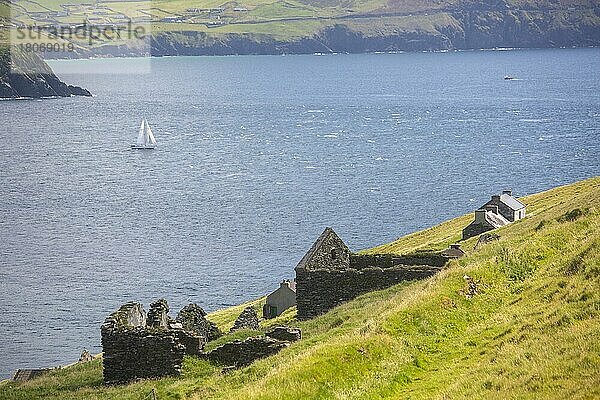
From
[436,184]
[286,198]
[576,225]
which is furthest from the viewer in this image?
[436,184]

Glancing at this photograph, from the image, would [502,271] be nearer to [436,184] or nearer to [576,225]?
[576,225]

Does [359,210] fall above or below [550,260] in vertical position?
below

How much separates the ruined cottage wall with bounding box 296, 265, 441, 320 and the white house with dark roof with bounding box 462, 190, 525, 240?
28.4 m

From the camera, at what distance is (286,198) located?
6353 inches

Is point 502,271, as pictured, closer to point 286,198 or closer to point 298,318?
point 298,318

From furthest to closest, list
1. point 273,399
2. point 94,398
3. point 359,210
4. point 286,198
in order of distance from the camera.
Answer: point 286,198 < point 359,210 < point 94,398 < point 273,399

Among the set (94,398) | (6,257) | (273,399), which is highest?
(273,399)

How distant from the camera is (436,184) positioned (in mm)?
172000

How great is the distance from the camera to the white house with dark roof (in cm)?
7025

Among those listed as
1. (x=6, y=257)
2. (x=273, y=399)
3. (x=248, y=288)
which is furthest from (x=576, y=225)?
(x=6, y=257)

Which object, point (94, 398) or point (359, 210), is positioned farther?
point (359, 210)

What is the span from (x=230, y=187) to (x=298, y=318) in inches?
5161

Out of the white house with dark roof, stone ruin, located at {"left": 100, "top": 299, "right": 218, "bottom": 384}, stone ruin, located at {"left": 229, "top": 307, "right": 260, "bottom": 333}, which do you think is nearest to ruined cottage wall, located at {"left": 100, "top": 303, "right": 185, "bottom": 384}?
stone ruin, located at {"left": 100, "top": 299, "right": 218, "bottom": 384}

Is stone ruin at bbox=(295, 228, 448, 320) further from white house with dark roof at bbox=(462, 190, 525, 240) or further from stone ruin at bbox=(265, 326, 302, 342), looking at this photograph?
white house with dark roof at bbox=(462, 190, 525, 240)
